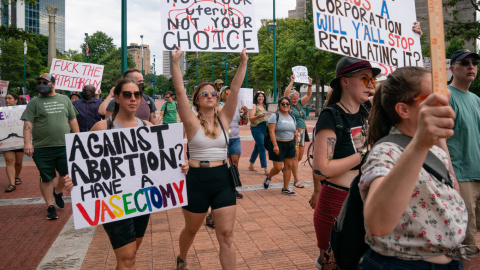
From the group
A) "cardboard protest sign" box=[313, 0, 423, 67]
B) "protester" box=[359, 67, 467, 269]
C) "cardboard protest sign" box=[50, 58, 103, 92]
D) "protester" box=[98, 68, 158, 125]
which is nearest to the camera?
"protester" box=[359, 67, 467, 269]

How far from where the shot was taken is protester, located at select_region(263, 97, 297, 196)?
7.46m

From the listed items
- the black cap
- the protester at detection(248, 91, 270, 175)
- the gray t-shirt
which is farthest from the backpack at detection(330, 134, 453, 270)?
the protester at detection(248, 91, 270, 175)

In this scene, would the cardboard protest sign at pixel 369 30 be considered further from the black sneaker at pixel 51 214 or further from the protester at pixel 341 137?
the black sneaker at pixel 51 214

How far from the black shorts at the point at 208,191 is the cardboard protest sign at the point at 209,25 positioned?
1.37m

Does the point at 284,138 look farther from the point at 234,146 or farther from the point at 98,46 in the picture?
the point at 98,46

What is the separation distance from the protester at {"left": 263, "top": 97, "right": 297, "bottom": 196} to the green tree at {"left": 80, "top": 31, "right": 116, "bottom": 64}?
272ft

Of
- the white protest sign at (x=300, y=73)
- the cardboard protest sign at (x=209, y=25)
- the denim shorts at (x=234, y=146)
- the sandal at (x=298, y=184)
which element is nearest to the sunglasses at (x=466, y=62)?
the cardboard protest sign at (x=209, y=25)

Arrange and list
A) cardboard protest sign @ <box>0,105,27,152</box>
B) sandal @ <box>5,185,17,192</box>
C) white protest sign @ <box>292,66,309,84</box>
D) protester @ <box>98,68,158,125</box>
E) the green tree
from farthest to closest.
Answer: the green tree
white protest sign @ <box>292,66,309,84</box>
cardboard protest sign @ <box>0,105,27,152</box>
sandal @ <box>5,185,17,192</box>
protester @ <box>98,68,158,125</box>

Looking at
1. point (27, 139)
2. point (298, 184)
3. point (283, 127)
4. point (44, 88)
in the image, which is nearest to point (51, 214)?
point (27, 139)

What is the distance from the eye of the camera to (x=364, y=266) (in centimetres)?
179

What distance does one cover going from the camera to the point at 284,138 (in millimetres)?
7484

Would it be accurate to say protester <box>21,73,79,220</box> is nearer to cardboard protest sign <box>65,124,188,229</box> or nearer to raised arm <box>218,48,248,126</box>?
cardboard protest sign <box>65,124,188,229</box>

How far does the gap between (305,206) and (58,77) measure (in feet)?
22.6

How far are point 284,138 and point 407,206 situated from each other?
596cm
